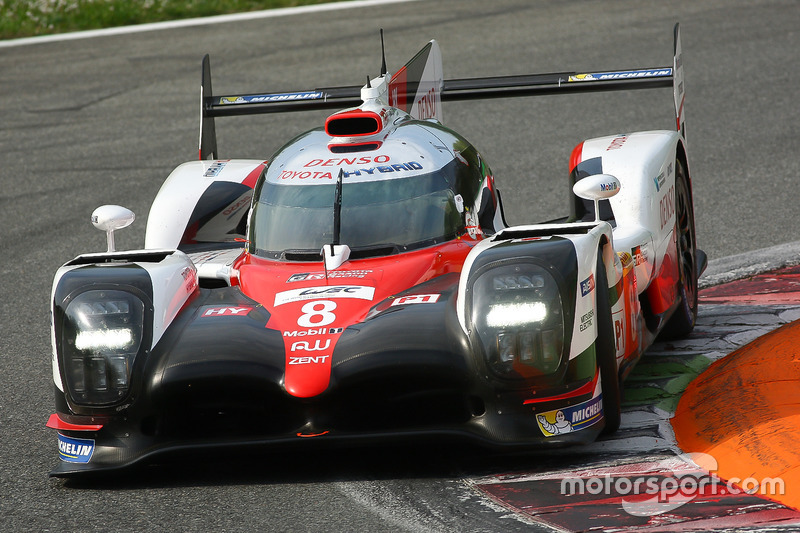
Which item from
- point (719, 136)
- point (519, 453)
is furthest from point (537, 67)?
point (519, 453)

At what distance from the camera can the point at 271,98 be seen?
24.0ft

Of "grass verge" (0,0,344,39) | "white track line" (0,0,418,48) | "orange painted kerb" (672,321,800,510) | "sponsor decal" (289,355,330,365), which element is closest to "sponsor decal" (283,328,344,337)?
"sponsor decal" (289,355,330,365)

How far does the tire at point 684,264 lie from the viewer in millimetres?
6332

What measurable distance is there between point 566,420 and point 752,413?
2.75ft

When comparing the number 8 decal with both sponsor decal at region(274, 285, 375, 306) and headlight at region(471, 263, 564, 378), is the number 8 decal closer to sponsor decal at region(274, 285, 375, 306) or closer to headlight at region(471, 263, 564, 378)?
sponsor decal at region(274, 285, 375, 306)

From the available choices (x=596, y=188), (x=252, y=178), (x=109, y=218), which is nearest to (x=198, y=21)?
(x=252, y=178)

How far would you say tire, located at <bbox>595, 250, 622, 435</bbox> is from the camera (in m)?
4.73

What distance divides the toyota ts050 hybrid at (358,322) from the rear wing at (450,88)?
1238 mm

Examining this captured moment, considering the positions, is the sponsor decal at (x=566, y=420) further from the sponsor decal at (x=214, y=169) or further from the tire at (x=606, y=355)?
the sponsor decal at (x=214, y=169)

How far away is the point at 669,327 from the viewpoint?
20.9ft

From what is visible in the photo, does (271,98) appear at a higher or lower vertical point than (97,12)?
lower

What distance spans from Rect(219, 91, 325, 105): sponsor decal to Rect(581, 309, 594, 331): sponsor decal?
3.10 metres

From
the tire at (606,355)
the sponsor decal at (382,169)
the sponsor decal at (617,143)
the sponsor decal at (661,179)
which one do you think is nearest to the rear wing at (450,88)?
the sponsor decal at (617,143)

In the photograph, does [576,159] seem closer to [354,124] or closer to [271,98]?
[354,124]
